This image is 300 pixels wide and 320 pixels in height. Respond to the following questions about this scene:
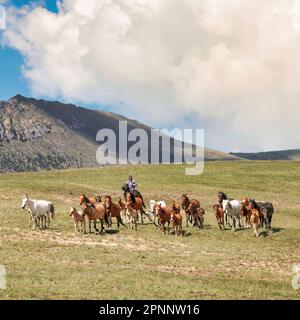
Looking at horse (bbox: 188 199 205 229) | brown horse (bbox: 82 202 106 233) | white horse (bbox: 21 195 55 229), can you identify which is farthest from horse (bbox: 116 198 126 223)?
white horse (bbox: 21 195 55 229)

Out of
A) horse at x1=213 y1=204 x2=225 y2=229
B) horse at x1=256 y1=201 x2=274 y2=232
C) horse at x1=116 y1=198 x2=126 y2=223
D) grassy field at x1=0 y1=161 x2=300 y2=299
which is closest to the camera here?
grassy field at x1=0 y1=161 x2=300 y2=299

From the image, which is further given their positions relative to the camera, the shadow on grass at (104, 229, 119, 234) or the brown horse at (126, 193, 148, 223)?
the brown horse at (126, 193, 148, 223)

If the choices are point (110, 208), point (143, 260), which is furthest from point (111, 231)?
point (143, 260)

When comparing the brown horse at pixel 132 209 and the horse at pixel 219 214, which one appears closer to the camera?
the brown horse at pixel 132 209

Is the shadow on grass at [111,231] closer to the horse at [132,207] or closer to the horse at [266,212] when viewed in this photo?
the horse at [132,207]

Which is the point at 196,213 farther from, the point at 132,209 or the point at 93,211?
the point at 93,211

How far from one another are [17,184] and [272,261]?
39397mm

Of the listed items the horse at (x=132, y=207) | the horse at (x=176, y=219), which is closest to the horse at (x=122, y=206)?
the horse at (x=132, y=207)

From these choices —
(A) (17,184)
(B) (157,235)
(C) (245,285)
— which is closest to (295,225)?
(B) (157,235)

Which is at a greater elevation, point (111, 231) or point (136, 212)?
point (136, 212)

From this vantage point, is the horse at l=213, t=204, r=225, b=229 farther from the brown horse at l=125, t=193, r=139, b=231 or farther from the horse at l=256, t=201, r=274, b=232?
the brown horse at l=125, t=193, r=139, b=231

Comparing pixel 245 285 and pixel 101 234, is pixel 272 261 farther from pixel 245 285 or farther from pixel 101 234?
pixel 101 234

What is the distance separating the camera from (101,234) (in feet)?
112

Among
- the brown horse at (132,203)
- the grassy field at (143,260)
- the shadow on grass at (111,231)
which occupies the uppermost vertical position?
the brown horse at (132,203)
